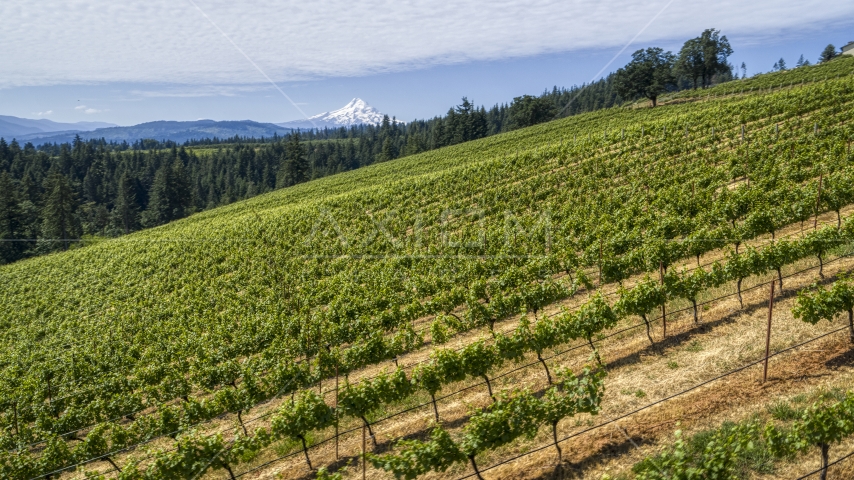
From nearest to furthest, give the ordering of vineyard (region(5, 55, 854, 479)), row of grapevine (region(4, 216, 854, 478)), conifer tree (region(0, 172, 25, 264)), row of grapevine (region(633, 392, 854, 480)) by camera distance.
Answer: row of grapevine (region(633, 392, 854, 480))
vineyard (region(5, 55, 854, 479))
row of grapevine (region(4, 216, 854, 478))
conifer tree (region(0, 172, 25, 264))

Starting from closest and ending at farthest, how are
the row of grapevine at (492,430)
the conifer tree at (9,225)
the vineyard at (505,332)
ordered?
1. the row of grapevine at (492,430)
2. the vineyard at (505,332)
3. the conifer tree at (9,225)

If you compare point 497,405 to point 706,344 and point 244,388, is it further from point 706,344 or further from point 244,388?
point 244,388

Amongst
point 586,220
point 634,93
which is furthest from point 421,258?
point 634,93

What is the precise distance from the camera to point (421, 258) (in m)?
26.8

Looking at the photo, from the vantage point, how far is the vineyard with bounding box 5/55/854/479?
9.58 metres

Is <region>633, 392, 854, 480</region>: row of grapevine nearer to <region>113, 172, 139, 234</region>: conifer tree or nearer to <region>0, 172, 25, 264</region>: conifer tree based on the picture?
<region>0, 172, 25, 264</region>: conifer tree

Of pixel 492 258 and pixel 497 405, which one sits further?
pixel 492 258

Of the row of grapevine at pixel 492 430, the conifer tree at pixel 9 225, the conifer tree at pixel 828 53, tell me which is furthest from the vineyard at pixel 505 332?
the conifer tree at pixel 828 53

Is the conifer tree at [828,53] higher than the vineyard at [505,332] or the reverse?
higher

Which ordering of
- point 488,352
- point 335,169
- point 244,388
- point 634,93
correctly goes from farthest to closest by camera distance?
1. point 335,169
2. point 634,93
3. point 244,388
4. point 488,352

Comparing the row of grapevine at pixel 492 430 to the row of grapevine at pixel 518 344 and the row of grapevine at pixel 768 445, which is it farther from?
the row of grapevine at pixel 518 344

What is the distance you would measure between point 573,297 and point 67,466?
656 inches

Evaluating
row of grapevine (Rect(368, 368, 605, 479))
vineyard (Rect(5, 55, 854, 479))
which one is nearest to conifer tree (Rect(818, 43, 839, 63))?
vineyard (Rect(5, 55, 854, 479))

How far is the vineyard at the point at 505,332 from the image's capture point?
31.4ft
